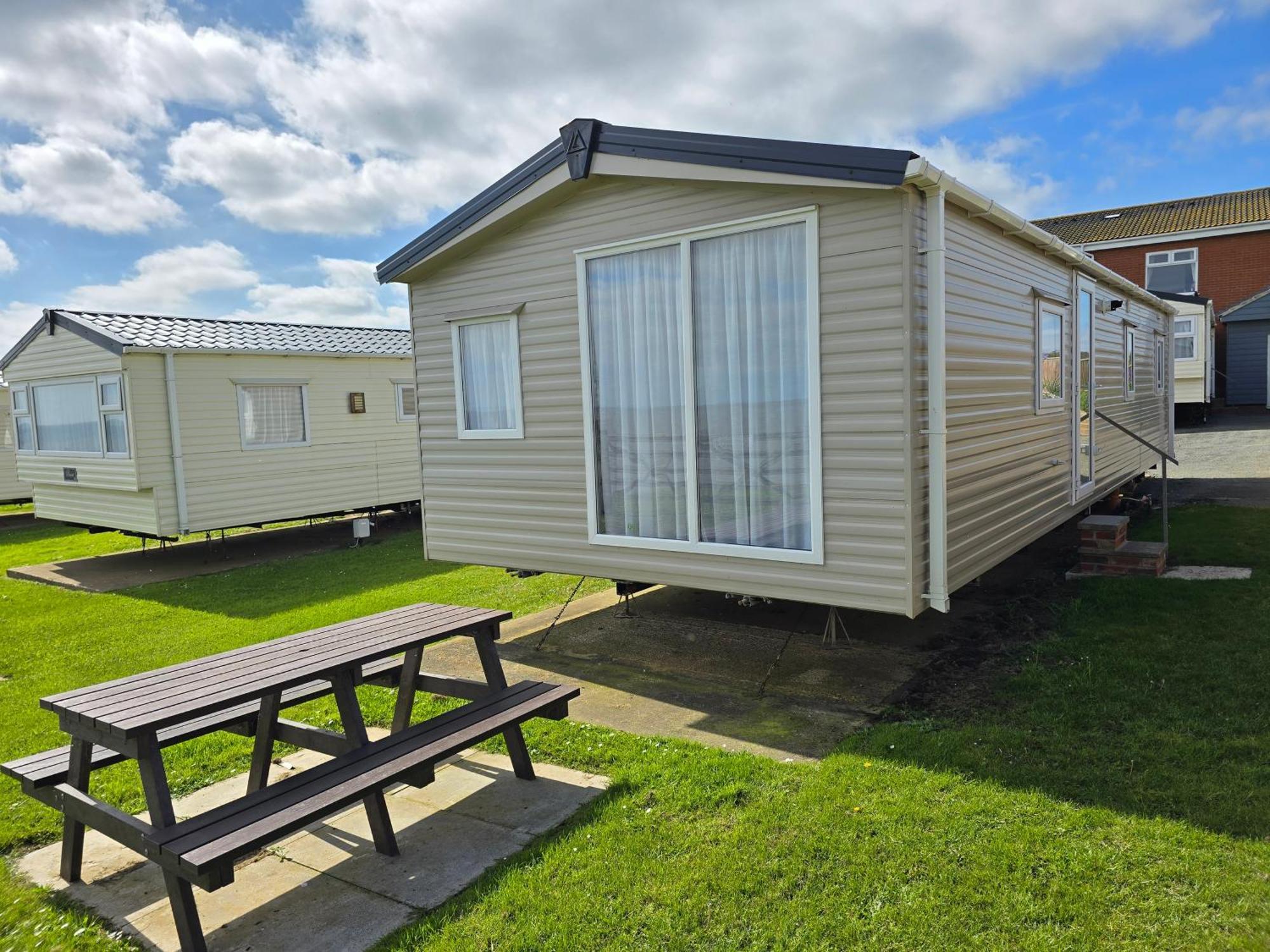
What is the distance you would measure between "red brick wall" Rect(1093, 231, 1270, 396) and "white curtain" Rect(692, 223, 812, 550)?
69.8ft

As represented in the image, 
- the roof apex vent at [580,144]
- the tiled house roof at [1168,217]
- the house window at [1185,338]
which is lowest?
the house window at [1185,338]

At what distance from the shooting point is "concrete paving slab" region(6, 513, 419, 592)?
34.6 ft

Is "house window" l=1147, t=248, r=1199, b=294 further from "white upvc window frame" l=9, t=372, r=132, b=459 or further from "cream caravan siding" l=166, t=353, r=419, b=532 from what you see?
"white upvc window frame" l=9, t=372, r=132, b=459

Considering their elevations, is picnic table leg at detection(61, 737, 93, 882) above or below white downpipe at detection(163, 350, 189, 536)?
below

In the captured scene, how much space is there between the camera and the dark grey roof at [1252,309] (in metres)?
21.1

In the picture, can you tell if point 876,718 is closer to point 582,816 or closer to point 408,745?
point 582,816

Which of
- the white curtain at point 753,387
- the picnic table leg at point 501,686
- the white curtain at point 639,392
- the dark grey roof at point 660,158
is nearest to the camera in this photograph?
the picnic table leg at point 501,686

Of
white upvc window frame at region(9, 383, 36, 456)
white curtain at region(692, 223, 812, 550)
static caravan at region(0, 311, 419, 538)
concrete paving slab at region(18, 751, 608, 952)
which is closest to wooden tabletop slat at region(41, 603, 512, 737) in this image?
concrete paving slab at region(18, 751, 608, 952)

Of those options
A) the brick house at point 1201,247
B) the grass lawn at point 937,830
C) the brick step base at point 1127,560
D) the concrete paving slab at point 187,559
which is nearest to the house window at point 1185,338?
the brick house at point 1201,247

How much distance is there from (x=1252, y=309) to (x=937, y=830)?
23305 mm

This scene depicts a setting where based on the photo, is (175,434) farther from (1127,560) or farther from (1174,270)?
(1174,270)

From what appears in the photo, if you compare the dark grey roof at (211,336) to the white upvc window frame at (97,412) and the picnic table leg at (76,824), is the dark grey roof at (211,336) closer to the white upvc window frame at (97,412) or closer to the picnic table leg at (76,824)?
the white upvc window frame at (97,412)

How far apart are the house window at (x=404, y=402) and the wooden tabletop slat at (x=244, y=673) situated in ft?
31.9

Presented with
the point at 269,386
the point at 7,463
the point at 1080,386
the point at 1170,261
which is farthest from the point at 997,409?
the point at 1170,261
